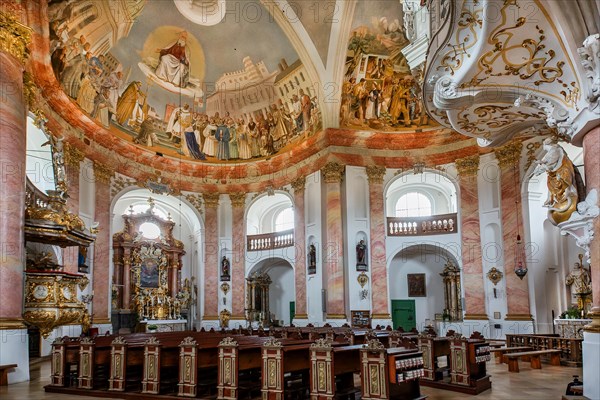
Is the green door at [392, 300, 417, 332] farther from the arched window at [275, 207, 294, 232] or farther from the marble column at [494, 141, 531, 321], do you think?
the arched window at [275, 207, 294, 232]

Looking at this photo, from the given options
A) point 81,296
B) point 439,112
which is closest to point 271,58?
point 81,296

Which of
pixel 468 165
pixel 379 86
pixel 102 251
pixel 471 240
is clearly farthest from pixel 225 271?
pixel 468 165

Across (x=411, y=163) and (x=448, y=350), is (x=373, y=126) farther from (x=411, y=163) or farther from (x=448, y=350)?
(x=448, y=350)

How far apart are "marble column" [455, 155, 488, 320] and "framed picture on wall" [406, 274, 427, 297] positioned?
11.8 feet

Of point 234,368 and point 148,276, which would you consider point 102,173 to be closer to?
point 148,276

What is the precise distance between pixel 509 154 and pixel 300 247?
8.45m

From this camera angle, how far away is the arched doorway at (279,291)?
2570 centimetres

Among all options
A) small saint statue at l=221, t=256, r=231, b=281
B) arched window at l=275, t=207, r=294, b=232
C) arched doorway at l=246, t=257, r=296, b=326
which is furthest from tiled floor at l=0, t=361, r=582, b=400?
arched window at l=275, t=207, r=294, b=232

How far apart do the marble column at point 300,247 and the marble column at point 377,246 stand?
278cm

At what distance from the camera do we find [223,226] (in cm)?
2516

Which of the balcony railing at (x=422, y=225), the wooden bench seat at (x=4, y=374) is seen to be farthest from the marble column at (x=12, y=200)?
the balcony railing at (x=422, y=225)

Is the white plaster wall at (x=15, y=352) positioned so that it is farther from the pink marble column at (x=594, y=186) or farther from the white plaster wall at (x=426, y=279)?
the white plaster wall at (x=426, y=279)

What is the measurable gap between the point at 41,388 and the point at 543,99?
32.2ft

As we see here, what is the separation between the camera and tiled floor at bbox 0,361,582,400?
9172mm
